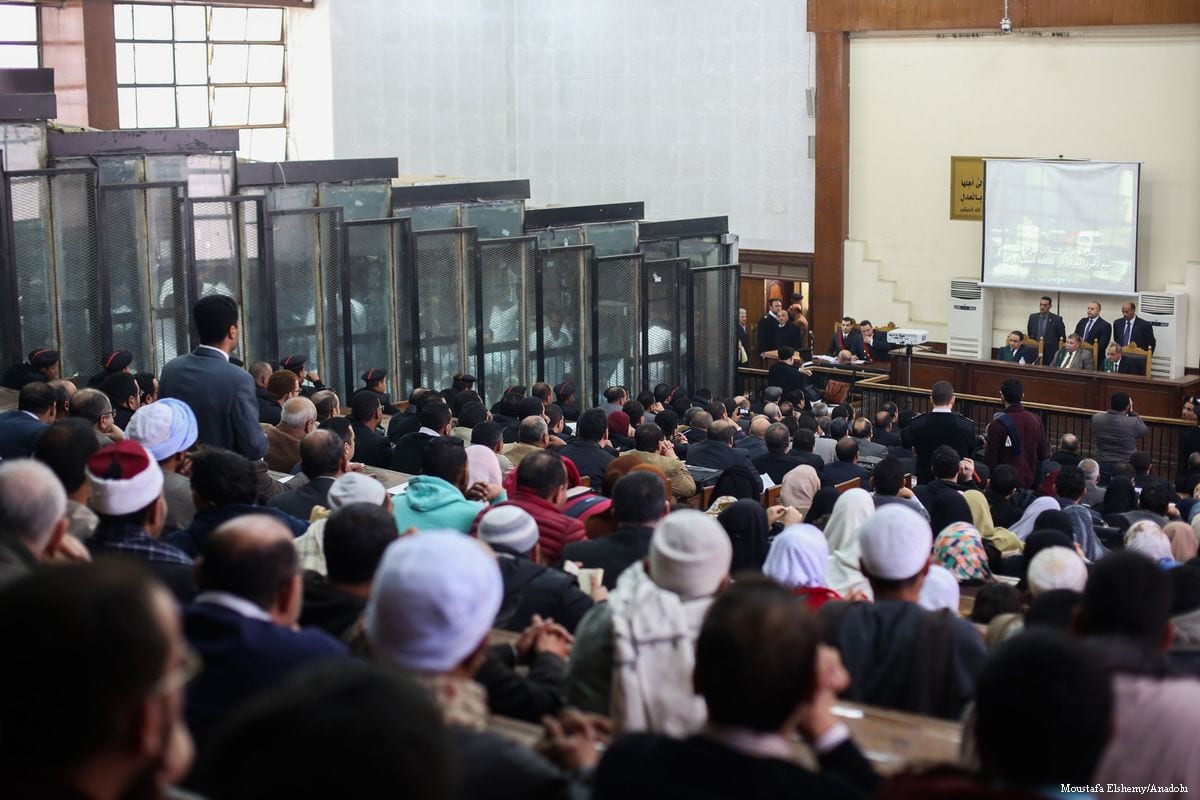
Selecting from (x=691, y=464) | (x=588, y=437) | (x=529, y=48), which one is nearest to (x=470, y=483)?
(x=588, y=437)

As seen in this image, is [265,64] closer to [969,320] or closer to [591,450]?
[969,320]

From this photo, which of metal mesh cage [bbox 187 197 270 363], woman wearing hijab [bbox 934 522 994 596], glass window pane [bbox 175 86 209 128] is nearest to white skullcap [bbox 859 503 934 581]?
woman wearing hijab [bbox 934 522 994 596]

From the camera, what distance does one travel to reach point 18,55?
57.1 ft

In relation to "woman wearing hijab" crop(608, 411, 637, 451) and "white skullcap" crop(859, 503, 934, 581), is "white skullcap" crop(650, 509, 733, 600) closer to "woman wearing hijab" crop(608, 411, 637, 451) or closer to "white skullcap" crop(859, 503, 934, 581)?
"white skullcap" crop(859, 503, 934, 581)

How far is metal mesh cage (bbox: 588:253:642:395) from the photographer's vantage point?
16125 millimetres

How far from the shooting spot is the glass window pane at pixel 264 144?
20.9m

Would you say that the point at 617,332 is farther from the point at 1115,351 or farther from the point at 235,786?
the point at 235,786

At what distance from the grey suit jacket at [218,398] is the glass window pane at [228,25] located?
47.9 feet

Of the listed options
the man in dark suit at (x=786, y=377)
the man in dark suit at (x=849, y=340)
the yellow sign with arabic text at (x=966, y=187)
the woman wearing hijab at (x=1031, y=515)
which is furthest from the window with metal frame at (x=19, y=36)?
the woman wearing hijab at (x=1031, y=515)

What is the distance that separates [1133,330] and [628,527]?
44.5 ft

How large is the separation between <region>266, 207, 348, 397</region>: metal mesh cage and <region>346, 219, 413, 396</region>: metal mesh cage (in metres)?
0.18

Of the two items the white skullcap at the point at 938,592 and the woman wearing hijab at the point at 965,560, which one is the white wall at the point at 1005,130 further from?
the white skullcap at the point at 938,592

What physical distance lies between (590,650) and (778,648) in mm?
1045

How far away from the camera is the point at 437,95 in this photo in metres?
22.4
